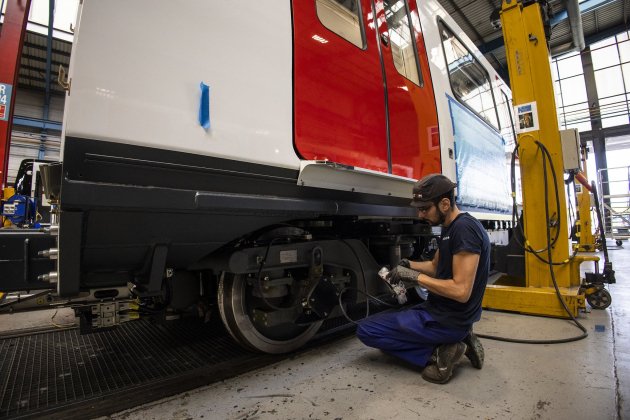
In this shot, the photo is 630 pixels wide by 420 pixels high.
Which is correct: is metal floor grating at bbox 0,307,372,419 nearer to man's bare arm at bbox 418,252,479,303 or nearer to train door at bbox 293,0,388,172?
man's bare arm at bbox 418,252,479,303

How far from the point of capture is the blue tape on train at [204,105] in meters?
1.25

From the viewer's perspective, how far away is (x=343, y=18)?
196cm

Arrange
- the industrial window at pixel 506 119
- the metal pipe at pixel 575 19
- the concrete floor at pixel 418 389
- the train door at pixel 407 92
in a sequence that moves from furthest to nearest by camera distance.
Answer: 1. the metal pipe at pixel 575 19
2. the industrial window at pixel 506 119
3. the train door at pixel 407 92
4. the concrete floor at pixel 418 389

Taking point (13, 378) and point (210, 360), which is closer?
point (13, 378)

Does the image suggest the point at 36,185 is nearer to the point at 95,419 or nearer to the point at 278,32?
the point at 95,419

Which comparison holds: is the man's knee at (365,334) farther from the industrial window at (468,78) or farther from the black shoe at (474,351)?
the industrial window at (468,78)

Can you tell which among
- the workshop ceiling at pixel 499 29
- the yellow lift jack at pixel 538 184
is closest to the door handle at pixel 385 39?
the yellow lift jack at pixel 538 184

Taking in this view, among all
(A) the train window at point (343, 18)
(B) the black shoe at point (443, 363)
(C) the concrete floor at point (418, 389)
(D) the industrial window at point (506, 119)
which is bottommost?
(C) the concrete floor at point (418, 389)

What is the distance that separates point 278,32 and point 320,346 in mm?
1947

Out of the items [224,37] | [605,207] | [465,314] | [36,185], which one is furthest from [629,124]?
[36,185]

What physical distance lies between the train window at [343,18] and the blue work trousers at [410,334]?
5.45ft

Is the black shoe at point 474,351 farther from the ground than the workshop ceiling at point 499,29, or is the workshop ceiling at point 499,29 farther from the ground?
the workshop ceiling at point 499,29

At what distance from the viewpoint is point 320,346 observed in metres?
2.30

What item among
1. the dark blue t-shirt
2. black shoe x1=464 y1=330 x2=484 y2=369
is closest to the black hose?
black shoe x1=464 y1=330 x2=484 y2=369
